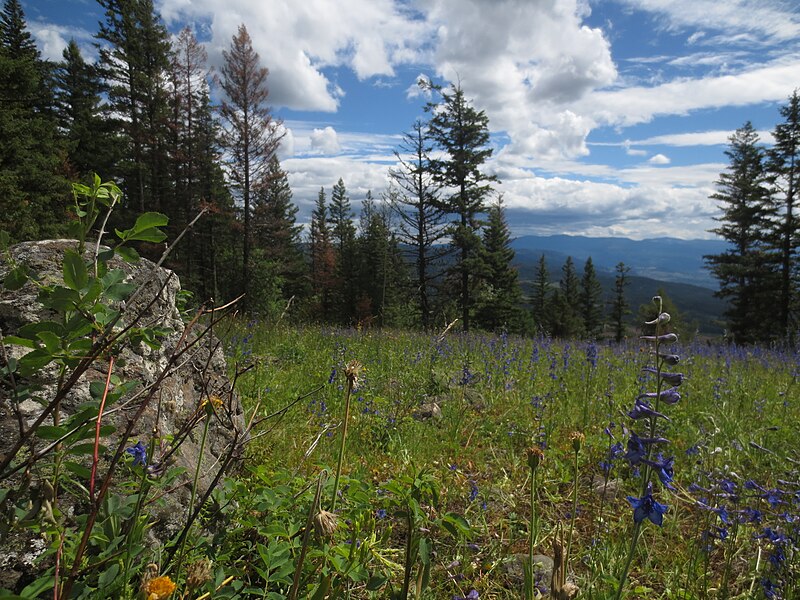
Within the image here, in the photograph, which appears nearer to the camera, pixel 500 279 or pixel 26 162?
pixel 26 162

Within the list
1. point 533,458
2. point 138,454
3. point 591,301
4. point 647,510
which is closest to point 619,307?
point 591,301

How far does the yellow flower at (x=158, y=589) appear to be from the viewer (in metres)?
0.74

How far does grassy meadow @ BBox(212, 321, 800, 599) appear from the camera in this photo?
5.22 ft

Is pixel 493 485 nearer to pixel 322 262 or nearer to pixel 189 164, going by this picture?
pixel 189 164

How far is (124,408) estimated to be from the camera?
107 cm

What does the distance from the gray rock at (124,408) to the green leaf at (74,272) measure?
0.40 ft

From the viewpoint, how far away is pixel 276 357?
250 inches

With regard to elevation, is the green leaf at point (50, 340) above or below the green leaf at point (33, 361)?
above

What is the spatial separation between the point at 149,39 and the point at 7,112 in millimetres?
7349

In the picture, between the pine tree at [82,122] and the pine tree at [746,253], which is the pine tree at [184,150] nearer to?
the pine tree at [82,122]

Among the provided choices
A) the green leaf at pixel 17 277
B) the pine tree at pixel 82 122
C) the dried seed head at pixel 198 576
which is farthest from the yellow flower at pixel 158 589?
the pine tree at pixel 82 122

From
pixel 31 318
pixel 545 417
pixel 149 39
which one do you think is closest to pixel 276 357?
pixel 545 417

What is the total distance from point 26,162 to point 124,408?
70.6 ft

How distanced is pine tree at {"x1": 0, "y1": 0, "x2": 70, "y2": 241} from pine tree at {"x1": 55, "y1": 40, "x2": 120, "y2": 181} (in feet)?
7.90
